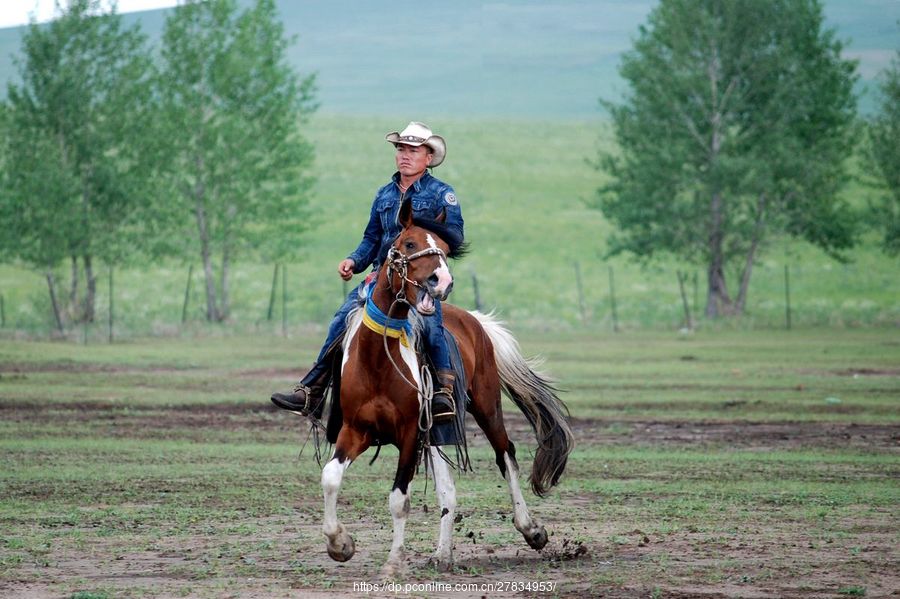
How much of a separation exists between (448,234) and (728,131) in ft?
131

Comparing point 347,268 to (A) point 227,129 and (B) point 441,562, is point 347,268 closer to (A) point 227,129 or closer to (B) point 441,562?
(B) point 441,562

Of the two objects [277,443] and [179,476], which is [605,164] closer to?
[277,443]

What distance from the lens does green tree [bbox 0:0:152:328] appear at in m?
38.0

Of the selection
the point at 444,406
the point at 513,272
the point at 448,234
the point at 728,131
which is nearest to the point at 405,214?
the point at 448,234

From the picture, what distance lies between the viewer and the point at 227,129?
155ft

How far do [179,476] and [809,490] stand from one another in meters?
6.23

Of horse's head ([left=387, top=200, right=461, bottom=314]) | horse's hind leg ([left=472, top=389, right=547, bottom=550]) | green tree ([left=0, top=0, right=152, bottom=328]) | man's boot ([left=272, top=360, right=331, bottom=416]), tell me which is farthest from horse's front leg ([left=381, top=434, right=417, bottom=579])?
green tree ([left=0, top=0, right=152, bottom=328])

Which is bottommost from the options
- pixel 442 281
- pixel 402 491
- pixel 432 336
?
pixel 402 491

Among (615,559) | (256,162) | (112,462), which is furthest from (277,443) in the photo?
(256,162)

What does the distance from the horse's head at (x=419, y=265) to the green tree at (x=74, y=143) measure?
30.5 m

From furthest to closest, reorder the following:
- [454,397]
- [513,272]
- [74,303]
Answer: [513,272]
[74,303]
[454,397]

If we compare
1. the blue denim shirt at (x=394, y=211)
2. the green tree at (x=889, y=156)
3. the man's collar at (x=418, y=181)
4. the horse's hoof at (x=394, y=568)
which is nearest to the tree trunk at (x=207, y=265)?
the green tree at (x=889, y=156)

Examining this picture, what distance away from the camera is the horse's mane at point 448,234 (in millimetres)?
9078

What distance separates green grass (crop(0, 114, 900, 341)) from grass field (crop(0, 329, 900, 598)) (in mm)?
11102
